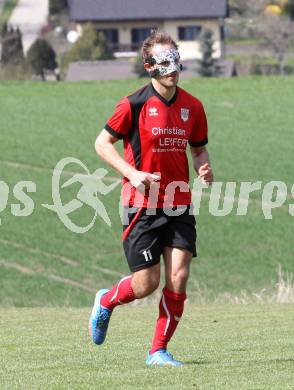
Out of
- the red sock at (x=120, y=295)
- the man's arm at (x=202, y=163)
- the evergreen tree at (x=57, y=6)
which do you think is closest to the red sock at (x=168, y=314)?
the red sock at (x=120, y=295)

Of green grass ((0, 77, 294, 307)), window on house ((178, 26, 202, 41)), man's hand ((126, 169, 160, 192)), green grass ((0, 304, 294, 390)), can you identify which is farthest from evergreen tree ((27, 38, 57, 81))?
man's hand ((126, 169, 160, 192))

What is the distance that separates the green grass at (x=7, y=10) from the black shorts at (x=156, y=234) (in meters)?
93.7

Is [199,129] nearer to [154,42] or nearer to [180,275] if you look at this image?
[154,42]

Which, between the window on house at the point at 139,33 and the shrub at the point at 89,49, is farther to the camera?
the window on house at the point at 139,33

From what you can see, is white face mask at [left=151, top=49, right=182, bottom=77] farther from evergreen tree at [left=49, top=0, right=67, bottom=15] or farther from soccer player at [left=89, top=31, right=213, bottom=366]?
evergreen tree at [left=49, top=0, right=67, bottom=15]

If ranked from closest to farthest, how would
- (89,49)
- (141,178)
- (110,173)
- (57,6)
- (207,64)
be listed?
(141,178), (110,173), (207,64), (89,49), (57,6)

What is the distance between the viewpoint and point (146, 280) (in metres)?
8.87

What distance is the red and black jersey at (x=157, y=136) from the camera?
28.5 ft

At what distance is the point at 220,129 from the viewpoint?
49.7 metres

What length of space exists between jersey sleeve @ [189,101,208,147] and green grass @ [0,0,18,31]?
306ft

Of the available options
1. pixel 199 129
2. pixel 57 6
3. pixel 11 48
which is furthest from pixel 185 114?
pixel 57 6

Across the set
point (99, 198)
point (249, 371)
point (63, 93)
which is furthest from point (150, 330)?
point (63, 93)

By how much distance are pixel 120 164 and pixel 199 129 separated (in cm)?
80

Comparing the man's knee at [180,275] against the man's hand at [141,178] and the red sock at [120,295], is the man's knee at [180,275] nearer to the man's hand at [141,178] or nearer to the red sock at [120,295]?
the red sock at [120,295]
